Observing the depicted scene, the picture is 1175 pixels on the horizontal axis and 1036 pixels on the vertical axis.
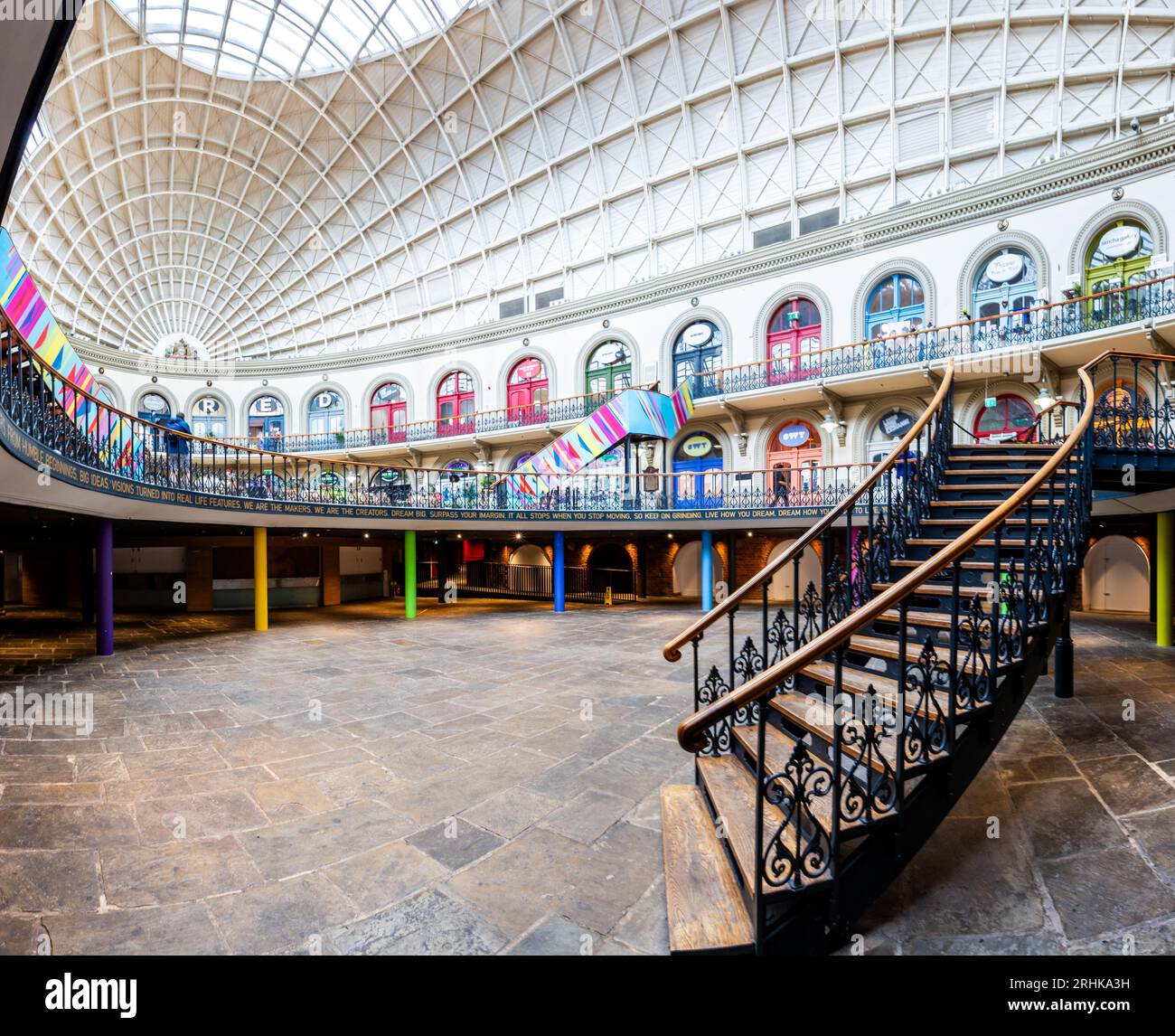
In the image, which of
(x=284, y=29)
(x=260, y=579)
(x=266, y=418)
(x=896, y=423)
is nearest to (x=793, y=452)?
(x=896, y=423)

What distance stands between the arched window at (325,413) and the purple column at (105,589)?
1960 centimetres

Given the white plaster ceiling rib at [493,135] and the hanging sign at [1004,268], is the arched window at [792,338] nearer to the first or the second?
the white plaster ceiling rib at [493,135]

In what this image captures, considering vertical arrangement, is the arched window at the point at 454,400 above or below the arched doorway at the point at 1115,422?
above

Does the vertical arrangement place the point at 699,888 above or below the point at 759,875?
below

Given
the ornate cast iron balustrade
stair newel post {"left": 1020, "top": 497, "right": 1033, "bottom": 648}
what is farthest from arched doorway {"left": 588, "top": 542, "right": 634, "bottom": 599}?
stair newel post {"left": 1020, "top": 497, "right": 1033, "bottom": 648}

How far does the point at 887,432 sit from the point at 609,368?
34.0ft

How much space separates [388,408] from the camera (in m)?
27.4

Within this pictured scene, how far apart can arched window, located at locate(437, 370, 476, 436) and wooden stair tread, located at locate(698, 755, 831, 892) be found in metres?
22.8

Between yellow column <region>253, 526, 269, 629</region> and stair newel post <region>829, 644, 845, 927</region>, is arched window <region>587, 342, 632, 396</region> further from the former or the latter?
stair newel post <region>829, 644, 845, 927</region>

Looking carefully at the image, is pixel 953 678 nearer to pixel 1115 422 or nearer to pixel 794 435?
pixel 1115 422

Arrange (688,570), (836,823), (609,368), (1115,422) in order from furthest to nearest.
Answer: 1. (609,368)
2. (688,570)
3. (1115,422)
4. (836,823)

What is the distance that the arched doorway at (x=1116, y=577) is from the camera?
14375mm

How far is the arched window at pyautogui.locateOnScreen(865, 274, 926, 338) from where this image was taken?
653 inches

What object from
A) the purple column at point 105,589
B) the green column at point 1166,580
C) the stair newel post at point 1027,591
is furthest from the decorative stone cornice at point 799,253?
the purple column at point 105,589
